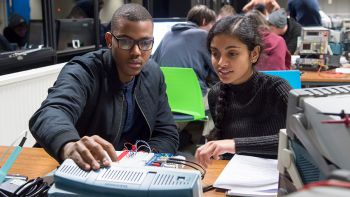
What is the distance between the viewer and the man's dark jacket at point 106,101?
151cm

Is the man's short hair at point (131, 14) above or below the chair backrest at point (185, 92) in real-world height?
above

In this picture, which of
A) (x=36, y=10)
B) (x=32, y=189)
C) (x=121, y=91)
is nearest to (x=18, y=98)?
(x=36, y=10)

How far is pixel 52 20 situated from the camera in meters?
3.83

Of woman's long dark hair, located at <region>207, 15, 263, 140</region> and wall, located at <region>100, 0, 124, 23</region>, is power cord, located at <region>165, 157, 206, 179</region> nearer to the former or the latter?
woman's long dark hair, located at <region>207, 15, 263, 140</region>

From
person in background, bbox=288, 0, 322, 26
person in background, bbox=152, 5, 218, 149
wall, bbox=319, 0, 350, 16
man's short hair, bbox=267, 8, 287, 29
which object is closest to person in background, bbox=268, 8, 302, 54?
man's short hair, bbox=267, 8, 287, 29

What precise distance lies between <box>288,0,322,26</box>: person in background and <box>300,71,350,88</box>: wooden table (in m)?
2.13

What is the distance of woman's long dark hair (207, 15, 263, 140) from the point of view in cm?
182

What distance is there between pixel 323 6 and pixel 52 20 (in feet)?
24.6

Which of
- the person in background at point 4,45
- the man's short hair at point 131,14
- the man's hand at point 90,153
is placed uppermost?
the man's short hair at point 131,14

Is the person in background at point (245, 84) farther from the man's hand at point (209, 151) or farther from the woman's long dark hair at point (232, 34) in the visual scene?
the man's hand at point (209, 151)

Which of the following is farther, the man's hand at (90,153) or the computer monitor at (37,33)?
the computer monitor at (37,33)

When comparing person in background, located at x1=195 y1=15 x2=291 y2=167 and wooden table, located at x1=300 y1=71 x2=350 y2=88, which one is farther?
wooden table, located at x1=300 y1=71 x2=350 y2=88

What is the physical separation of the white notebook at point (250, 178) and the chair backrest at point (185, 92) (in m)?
1.55

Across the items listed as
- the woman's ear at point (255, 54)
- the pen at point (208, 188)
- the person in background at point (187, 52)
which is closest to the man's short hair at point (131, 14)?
the woman's ear at point (255, 54)
